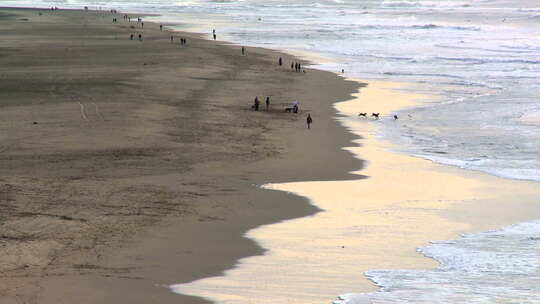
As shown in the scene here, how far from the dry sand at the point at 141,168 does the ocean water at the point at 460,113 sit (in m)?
3.20

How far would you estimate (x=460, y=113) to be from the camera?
36.5 metres

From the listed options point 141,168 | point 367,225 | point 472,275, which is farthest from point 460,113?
point 472,275

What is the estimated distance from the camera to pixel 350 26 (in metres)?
108

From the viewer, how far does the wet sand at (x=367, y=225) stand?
15023 mm

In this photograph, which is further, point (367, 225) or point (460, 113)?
point (460, 113)

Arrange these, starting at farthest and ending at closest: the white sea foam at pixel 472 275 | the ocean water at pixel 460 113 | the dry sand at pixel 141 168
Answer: the dry sand at pixel 141 168, the ocean water at pixel 460 113, the white sea foam at pixel 472 275

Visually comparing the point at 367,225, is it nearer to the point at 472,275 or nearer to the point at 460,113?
the point at 472,275

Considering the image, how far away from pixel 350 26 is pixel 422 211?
88.7m

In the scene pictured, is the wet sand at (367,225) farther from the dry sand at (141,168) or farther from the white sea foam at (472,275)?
the dry sand at (141,168)

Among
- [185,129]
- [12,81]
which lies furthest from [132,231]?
[12,81]

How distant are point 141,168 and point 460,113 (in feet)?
55.3

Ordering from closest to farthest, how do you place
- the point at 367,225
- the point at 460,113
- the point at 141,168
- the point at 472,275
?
the point at 472,275 → the point at 367,225 → the point at 141,168 → the point at 460,113

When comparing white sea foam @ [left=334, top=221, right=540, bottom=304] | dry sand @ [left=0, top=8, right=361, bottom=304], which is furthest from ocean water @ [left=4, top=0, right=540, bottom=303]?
dry sand @ [left=0, top=8, right=361, bottom=304]

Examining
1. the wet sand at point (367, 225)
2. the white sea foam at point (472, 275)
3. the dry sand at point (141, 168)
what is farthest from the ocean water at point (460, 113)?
the dry sand at point (141, 168)
